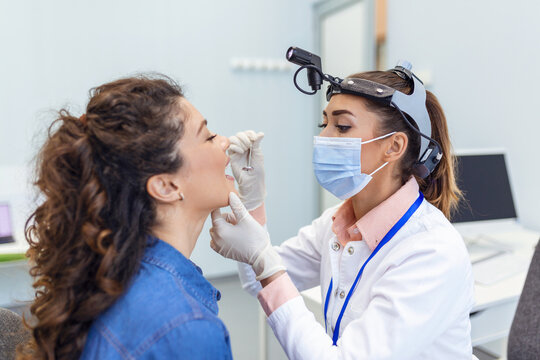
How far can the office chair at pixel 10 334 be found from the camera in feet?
3.02

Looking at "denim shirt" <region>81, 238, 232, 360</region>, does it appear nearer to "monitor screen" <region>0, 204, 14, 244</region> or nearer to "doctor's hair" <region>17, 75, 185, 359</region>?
"doctor's hair" <region>17, 75, 185, 359</region>

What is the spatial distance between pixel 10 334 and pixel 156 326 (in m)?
0.40

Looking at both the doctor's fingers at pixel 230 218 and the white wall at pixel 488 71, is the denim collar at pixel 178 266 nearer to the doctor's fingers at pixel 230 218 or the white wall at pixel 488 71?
the doctor's fingers at pixel 230 218

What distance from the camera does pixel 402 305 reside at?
0.92 metres

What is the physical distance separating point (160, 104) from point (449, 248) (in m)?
0.67

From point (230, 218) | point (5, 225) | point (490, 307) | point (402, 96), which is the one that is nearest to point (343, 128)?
point (402, 96)

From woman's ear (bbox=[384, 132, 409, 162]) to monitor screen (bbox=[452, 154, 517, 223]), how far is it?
1.00m

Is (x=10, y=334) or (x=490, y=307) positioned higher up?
(x=10, y=334)

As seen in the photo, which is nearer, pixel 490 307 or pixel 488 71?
pixel 490 307

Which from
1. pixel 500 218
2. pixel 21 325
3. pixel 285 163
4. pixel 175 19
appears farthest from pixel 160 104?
pixel 285 163

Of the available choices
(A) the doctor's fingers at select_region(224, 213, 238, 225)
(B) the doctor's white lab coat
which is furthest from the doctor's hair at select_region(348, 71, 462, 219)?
(A) the doctor's fingers at select_region(224, 213, 238, 225)

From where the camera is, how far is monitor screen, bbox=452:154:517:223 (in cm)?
204

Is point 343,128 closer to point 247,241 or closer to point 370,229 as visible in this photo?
point 370,229

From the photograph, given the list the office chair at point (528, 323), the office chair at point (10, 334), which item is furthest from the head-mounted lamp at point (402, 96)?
the office chair at point (10, 334)
